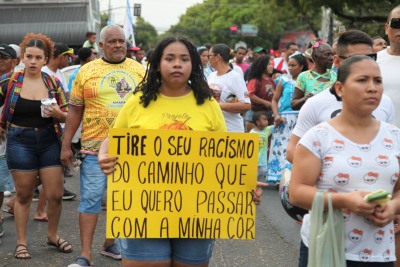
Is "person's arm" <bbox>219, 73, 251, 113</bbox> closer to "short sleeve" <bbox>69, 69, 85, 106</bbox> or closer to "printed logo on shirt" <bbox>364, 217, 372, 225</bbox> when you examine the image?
"short sleeve" <bbox>69, 69, 85, 106</bbox>

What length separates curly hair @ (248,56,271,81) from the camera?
40.3ft

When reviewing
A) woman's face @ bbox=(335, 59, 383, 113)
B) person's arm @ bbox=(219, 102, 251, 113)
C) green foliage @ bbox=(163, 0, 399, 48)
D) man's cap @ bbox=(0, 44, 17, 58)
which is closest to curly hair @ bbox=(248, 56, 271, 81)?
green foliage @ bbox=(163, 0, 399, 48)

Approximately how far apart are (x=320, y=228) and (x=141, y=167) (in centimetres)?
118

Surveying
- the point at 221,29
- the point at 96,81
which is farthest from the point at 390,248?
the point at 221,29

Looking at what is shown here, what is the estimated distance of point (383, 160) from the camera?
148 inches

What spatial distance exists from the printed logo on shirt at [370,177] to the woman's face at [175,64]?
4.34 ft

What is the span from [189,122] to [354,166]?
1.21 metres

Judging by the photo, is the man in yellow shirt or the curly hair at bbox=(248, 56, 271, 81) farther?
the curly hair at bbox=(248, 56, 271, 81)

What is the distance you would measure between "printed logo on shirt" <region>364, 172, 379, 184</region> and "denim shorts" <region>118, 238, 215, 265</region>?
1.17 meters

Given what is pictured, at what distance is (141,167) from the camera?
4.50 metres

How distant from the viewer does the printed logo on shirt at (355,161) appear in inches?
146

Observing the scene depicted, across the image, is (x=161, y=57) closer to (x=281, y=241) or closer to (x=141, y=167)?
(x=141, y=167)

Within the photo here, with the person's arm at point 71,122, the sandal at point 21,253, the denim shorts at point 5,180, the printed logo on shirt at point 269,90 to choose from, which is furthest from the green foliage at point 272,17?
the sandal at point 21,253

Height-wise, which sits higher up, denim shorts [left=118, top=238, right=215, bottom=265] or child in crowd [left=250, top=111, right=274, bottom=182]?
denim shorts [left=118, top=238, right=215, bottom=265]
